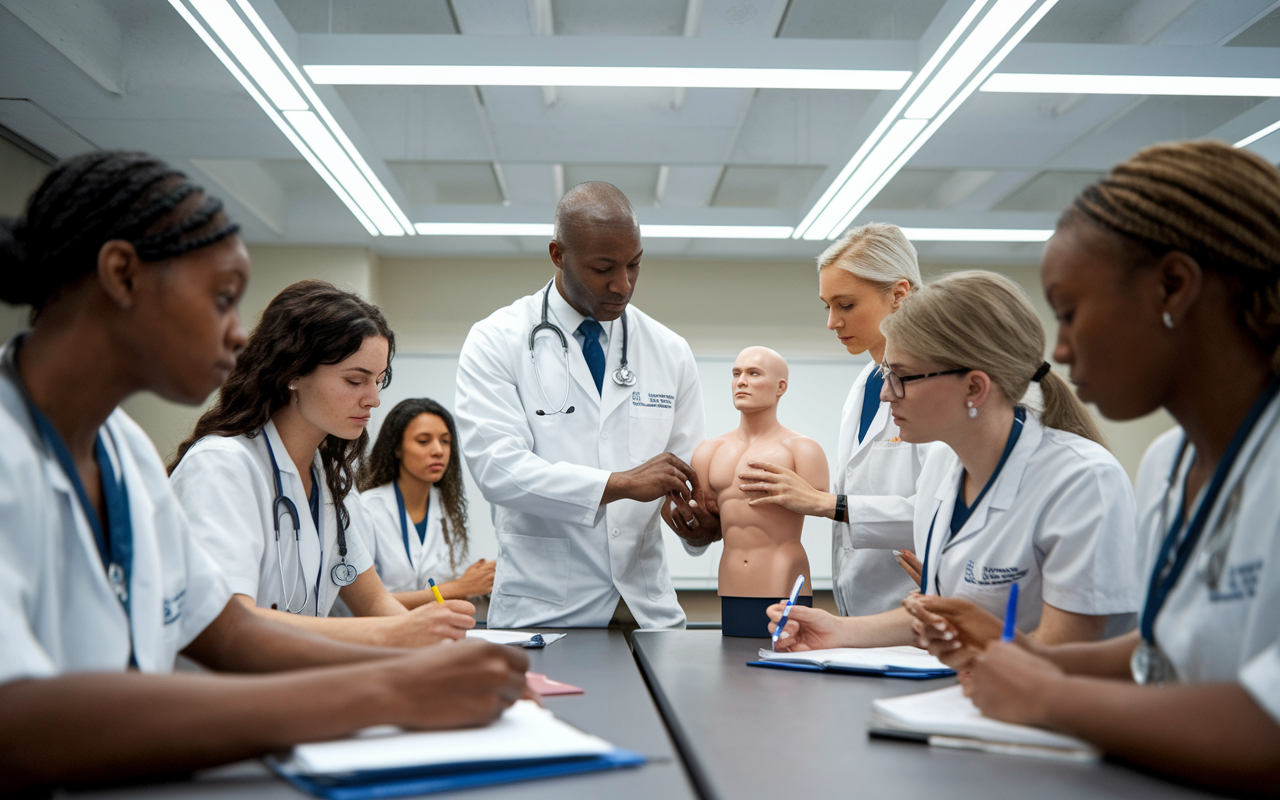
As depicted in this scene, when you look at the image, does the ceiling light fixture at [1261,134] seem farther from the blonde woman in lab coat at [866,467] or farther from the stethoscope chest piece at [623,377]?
the stethoscope chest piece at [623,377]

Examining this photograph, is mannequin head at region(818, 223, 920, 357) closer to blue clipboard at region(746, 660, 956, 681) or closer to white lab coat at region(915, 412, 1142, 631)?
white lab coat at region(915, 412, 1142, 631)

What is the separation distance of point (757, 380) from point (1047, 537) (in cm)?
103

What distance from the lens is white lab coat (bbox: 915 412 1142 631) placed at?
1.55m

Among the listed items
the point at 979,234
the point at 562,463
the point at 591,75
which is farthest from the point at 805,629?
the point at 979,234

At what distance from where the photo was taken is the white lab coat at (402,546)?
13.9 ft

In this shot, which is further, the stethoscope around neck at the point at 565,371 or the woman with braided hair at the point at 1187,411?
the stethoscope around neck at the point at 565,371

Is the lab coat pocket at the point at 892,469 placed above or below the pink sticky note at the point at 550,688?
above

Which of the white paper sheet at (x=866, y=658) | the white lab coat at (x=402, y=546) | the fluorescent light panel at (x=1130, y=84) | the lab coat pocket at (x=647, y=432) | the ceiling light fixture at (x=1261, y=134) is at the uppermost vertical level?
the ceiling light fixture at (x=1261, y=134)

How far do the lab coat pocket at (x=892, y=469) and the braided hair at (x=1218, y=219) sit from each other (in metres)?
1.36

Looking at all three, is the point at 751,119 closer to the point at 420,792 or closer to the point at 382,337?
the point at 382,337

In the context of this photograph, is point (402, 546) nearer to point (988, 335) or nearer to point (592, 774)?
point (988, 335)

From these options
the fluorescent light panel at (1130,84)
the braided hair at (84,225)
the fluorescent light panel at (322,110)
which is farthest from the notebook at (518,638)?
the fluorescent light panel at (1130,84)

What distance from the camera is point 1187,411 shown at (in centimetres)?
109

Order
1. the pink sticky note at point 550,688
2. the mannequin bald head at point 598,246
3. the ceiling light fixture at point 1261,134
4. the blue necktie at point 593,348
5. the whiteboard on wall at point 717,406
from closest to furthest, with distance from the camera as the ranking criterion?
1. the pink sticky note at point 550,688
2. the mannequin bald head at point 598,246
3. the blue necktie at point 593,348
4. the ceiling light fixture at point 1261,134
5. the whiteboard on wall at point 717,406
